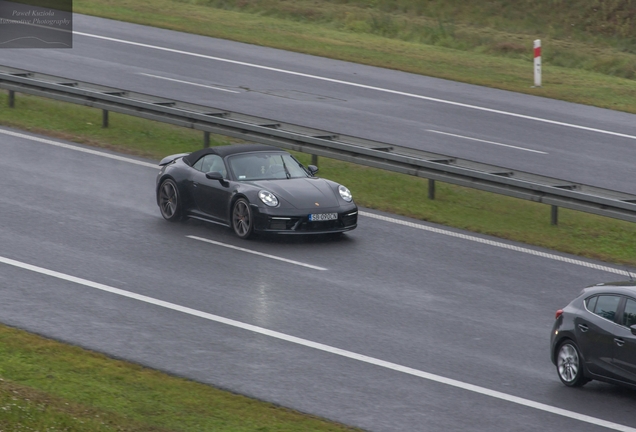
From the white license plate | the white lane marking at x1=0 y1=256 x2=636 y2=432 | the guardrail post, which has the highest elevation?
the guardrail post

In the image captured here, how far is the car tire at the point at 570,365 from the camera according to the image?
11.8 m

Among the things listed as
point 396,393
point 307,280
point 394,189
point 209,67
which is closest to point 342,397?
point 396,393

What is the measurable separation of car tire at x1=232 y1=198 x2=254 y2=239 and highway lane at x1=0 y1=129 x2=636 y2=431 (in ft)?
0.61

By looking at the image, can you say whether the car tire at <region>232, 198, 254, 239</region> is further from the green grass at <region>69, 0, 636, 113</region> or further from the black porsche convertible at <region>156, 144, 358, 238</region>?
the green grass at <region>69, 0, 636, 113</region>

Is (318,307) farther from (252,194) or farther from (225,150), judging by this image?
(225,150)

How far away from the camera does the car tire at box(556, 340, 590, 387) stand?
38.7 ft

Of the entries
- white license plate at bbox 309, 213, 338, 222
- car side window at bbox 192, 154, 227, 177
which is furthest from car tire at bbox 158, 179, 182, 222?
white license plate at bbox 309, 213, 338, 222

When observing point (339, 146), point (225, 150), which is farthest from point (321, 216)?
point (339, 146)

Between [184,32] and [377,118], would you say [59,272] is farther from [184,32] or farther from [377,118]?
[184,32]

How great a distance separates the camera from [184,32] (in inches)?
1341

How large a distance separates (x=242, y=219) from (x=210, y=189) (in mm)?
858

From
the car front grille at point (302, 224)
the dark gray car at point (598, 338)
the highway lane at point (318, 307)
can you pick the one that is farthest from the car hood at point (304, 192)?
the dark gray car at point (598, 338)

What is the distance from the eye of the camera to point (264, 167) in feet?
58.6

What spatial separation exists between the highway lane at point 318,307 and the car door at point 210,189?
1.22 ft
